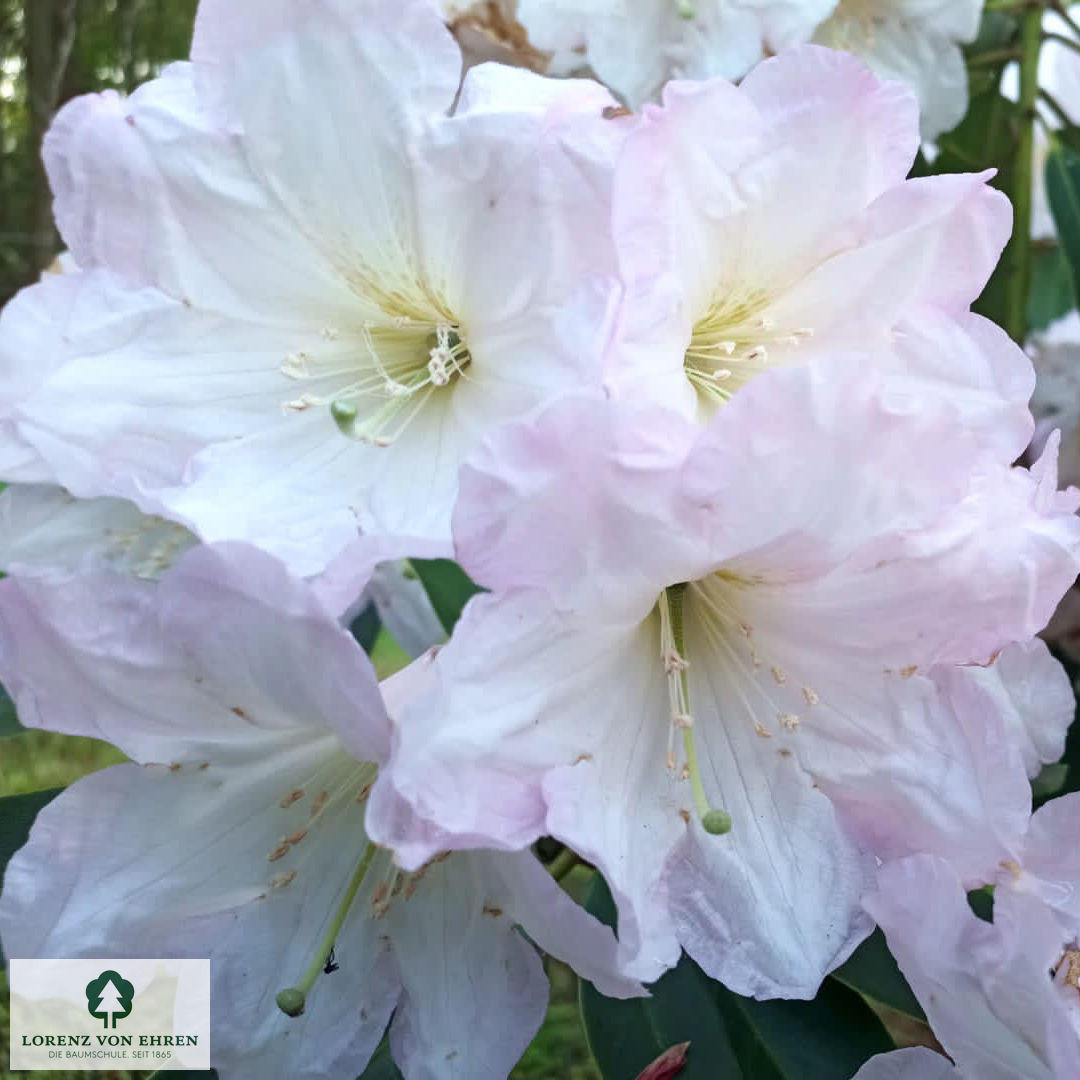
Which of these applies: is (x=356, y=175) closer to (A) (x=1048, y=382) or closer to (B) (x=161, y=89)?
(B) (x=161, y=89)

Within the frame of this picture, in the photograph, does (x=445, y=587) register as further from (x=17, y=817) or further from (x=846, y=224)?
(x=846, y=224)

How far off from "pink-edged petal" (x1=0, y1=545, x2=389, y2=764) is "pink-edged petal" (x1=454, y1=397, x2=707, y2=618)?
6cm

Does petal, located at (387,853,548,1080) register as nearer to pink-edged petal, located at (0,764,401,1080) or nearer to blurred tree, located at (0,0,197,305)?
pink-edged petal, located at (0,764,401,1080)

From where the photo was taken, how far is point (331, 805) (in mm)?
583

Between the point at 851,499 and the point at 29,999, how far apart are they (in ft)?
1.34

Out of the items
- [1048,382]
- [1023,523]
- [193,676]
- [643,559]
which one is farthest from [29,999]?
[1048,382]

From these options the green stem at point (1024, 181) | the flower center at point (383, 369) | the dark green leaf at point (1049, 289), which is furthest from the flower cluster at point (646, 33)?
the dark green leaf at point (1049, 289)

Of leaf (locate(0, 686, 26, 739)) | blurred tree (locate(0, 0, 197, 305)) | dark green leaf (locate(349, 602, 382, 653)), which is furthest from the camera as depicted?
blurred tree (locate(0, 0, 197, 305))

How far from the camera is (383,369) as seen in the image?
618 mm

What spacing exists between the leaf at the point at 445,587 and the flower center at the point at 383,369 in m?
0.24

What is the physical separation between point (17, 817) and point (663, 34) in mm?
596

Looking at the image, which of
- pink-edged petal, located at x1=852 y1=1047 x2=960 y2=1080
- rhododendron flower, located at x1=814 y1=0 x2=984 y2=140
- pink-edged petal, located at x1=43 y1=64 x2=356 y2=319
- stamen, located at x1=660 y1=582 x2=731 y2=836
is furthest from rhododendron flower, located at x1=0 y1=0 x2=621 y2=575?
rhododendron flower, located at x1=814 y1=0 x2=984 y2=140

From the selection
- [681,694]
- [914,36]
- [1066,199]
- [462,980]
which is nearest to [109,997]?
[462,980]

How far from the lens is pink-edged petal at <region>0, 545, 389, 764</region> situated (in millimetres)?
434
